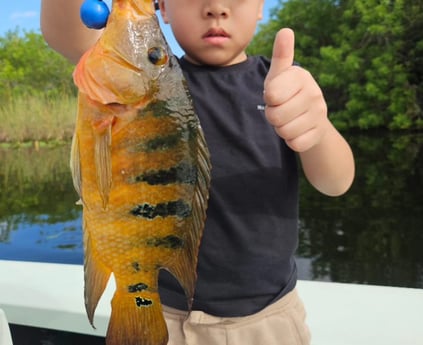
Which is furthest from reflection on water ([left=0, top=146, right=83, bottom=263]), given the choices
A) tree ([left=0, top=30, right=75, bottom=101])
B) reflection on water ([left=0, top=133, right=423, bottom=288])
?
tree ([left=0, top=30, right=75, bottom=101])

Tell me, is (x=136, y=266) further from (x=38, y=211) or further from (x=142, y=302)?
(x=38, y=211)

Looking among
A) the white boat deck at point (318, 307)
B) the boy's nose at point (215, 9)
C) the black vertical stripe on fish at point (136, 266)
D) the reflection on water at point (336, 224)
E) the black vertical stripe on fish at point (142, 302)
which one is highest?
the boy's nose at point (215, 9)

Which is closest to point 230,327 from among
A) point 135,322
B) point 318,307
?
point 135,322

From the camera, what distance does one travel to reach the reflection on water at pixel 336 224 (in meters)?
A: 7.14

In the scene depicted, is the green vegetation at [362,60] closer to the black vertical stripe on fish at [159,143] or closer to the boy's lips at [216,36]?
the boy's lips at [216,36]

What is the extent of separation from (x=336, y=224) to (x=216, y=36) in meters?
8.78

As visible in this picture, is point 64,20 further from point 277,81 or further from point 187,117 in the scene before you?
point 277,81

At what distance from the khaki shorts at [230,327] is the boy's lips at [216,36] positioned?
0.76 meters

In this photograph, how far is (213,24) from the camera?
1343 mm

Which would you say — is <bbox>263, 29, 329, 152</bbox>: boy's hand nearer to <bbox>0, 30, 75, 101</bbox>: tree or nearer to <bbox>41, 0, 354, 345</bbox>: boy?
<bbox>41, 0, 354, 345</bbox>: boy

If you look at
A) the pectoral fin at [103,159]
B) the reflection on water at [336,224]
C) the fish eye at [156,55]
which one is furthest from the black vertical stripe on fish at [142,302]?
the reflection on water at [336,224]

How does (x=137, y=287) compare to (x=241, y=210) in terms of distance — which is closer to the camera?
(x=137, y=287)

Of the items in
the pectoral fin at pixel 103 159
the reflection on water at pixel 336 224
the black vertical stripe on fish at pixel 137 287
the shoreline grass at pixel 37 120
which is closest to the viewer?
the pectoral fin at pixel 103 159

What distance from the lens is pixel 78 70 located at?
0.99m
